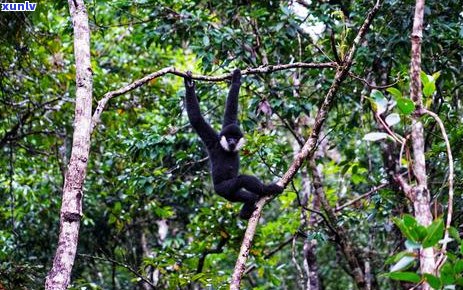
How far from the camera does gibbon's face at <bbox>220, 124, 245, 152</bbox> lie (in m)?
6.59

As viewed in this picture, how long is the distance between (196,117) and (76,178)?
3.07 metres

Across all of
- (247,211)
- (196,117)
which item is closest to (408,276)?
(247,211)

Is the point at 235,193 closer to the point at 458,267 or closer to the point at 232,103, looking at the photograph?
the point at 232,103

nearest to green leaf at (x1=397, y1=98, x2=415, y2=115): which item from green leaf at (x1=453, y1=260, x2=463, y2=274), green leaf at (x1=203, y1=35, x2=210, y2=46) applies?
green leaf at (x1=453, y1=260, x2=463, y2=274)

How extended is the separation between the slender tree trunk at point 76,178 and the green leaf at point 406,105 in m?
2.00

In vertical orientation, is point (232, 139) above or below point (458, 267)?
above

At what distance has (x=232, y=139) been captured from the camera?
6.58 m

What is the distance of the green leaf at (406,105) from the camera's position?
295 centimetres

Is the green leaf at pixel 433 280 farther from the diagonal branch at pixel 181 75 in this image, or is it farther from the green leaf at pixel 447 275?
the diagonal branch at pixel 181 75

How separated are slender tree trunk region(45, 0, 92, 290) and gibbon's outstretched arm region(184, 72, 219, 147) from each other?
1949mm

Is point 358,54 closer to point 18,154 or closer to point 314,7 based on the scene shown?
point 314,7

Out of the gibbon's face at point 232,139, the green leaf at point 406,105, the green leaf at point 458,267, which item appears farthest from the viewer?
the gibbon's face at point 232,139

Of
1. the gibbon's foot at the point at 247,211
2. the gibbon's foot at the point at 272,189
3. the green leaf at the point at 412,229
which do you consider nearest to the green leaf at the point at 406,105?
the green leaf at the point at 412,229

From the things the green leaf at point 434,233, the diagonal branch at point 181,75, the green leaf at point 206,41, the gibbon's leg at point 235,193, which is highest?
the green leaf at point 206,41
